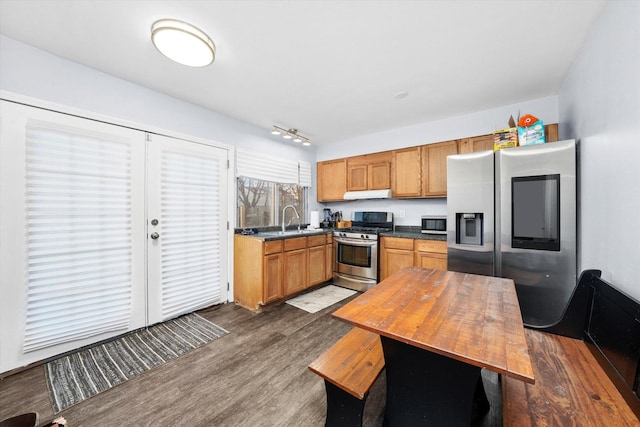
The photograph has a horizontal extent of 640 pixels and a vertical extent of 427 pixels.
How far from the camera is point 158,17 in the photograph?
1.63m

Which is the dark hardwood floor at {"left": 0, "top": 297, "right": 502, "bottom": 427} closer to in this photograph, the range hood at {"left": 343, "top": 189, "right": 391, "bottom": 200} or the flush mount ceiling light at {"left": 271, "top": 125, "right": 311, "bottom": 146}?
the range hood at {"left": 343, "top": 189, "right": 391, "bottom": 200}

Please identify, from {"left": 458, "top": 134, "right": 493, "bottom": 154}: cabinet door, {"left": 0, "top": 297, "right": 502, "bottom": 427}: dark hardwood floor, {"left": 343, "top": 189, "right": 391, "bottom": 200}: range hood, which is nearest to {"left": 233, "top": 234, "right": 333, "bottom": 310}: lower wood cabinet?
{"left": 0, "top": 297, "right": 502, "bottom": 427}: dark hardwood floor

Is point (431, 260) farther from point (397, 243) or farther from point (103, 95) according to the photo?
point (103, 95)

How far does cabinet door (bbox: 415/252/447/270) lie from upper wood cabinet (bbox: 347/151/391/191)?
1.23 metres

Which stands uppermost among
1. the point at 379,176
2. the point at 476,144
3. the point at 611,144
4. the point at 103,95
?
the point at 103,95

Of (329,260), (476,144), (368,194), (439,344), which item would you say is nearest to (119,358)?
(439,344)

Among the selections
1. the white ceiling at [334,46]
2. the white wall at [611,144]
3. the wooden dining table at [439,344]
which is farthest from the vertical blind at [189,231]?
the white wall at [611,144]

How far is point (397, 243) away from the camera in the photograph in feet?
11.3

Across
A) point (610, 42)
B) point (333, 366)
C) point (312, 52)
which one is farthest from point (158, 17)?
point (610, 42)

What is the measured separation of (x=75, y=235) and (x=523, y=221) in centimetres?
416

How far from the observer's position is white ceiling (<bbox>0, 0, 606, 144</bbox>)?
1.57m

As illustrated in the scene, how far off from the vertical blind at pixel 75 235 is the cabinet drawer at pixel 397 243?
3.15 m

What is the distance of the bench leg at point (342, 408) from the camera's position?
122cm

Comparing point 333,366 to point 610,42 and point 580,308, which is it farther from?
point 610,42
